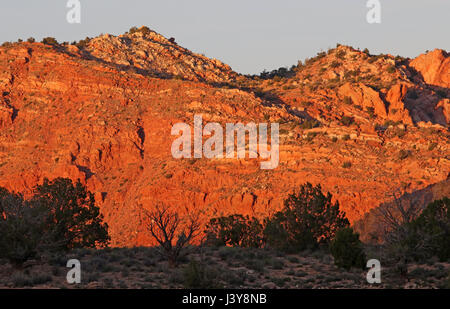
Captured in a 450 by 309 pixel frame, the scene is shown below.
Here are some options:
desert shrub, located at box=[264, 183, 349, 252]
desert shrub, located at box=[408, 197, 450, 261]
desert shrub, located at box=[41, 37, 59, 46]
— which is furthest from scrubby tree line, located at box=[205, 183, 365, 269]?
desert shrub, located at box=[41, 37, 59, 46]

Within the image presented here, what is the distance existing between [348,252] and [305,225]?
8867 mm

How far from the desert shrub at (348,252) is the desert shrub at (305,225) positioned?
7.19 meters

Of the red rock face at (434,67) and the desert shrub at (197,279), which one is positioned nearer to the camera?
the desert shrub at (197,279)

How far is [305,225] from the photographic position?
33344 millimetres

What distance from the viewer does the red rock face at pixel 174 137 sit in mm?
51625

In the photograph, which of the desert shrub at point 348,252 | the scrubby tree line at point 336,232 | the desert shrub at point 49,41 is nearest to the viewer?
the scrubby tree line at point 336,232

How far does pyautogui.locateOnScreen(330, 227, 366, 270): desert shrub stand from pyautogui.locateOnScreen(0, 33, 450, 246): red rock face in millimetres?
23720

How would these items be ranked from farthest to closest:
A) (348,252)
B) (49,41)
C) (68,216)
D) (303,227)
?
(49,41) < (303,227) < (68,216) < (348,252)

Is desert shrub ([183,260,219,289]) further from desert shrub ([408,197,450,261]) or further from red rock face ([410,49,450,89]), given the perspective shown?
red rock face ([410,49,450,89])

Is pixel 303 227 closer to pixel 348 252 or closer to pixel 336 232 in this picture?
pixel 336 232

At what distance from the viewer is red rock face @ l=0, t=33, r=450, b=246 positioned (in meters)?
51.6

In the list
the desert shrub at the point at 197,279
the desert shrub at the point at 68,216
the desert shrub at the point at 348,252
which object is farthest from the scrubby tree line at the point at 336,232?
the desert shrub at the point at 68,216

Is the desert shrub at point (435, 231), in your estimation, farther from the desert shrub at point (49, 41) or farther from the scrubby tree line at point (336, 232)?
the desert shrub at point (49, 41)

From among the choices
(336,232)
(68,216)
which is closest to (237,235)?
(336,232)
